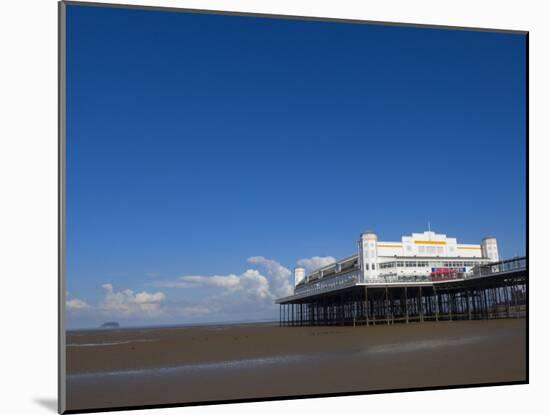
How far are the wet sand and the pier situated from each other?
16.1 ft

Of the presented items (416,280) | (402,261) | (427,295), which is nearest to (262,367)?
(402,261)

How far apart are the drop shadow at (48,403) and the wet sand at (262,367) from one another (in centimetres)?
15

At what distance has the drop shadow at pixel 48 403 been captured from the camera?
250 inches

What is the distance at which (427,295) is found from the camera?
17.6 m

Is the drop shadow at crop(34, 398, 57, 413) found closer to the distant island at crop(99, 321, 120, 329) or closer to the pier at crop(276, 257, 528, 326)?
the distant island at crop(99, 321, 120, 329)

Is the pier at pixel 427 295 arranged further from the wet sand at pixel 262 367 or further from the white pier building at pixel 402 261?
the wet sand at pixel 262 367

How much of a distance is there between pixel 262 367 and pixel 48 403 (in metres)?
2.49

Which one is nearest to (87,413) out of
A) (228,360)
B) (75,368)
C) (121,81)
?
(75,368)

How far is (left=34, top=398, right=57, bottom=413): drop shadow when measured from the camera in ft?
20.8

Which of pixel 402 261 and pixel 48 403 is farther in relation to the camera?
pixel 402 261

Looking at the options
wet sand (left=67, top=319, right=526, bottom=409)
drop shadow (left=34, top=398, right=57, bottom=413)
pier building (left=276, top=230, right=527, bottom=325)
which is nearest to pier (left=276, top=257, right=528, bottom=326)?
pier building (left=276, top=230, right=527, bottom=325)

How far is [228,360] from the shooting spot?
8.52 m

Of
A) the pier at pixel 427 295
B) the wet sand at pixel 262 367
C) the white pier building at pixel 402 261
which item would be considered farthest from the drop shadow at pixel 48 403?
the pier at pixel 427 295

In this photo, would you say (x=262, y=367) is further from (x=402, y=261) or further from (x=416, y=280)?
(x=416, y=280)
